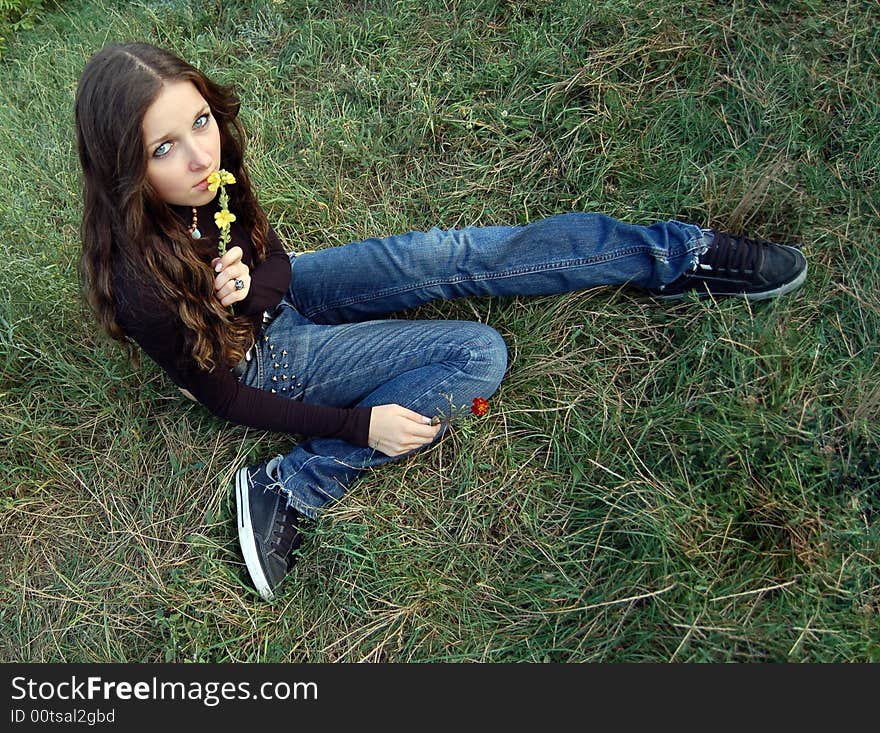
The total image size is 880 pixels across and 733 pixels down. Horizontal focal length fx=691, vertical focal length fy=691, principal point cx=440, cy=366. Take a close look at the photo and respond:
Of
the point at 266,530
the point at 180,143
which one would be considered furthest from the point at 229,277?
the point at 266,530

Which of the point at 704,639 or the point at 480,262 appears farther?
the point at 480,262

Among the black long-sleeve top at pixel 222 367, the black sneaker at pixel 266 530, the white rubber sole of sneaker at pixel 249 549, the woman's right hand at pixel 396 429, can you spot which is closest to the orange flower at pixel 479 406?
the woman's right hand at pixel 396 429

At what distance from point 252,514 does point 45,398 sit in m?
1.00

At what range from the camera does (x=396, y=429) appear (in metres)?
2.05

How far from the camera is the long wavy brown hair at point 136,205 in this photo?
1574mm

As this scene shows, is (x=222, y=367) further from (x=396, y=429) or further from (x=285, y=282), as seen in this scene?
(x=396, y=429)

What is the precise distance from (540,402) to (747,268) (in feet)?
2.55

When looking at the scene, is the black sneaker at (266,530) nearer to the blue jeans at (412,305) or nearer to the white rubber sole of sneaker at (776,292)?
the blue jeans at (412,305)

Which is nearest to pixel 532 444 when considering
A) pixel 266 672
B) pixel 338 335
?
pixel 338 335

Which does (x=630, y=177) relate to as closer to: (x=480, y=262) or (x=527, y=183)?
(x=527, y=183)

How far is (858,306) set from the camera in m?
2.17

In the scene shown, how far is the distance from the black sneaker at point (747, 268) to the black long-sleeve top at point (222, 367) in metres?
1.17

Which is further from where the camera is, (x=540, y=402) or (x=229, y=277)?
(x=540, y=402)

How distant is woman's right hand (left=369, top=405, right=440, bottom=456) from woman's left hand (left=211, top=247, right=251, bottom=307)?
52cm
